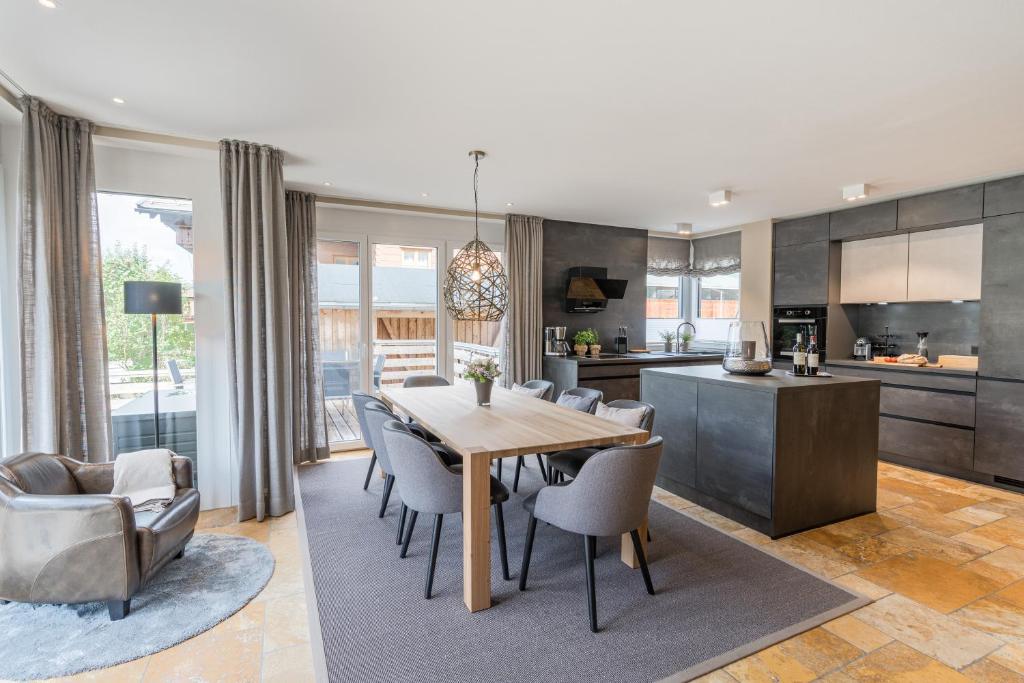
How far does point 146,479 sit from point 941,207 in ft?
21.0

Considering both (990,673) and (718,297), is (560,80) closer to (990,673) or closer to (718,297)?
(990,673)

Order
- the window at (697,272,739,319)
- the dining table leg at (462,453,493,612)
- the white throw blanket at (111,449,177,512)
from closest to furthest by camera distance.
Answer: the dining table leg at (462,453,493,612), the white throw blanket at (111,449,177,512), the window at (697,272,739,319)

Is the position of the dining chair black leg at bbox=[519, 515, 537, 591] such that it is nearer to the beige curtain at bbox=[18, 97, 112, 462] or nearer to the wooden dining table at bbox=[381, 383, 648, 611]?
the wooden dining table at bbox=[381, 383, 648, 611]

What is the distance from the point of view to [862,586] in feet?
8.70

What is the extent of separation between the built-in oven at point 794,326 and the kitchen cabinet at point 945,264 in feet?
2.69

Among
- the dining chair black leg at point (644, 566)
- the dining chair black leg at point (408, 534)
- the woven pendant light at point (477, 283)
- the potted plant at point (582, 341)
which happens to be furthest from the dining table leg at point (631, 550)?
the potted plant at point (582, 341)

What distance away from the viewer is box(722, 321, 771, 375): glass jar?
12.0 feet

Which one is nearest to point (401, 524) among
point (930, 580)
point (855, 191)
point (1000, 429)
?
point (930, 580)

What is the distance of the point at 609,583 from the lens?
2645mm

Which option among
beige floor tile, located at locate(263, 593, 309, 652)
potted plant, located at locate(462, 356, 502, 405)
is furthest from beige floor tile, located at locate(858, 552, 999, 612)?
beige floor tile, located at locate(263, 593, 309, 652)

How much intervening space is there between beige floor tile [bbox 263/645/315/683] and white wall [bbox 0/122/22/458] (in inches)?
88.7

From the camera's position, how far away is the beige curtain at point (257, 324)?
352 centimetres

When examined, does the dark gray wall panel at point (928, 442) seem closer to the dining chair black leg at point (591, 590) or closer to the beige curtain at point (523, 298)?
the beige curtain at point (523, 298)

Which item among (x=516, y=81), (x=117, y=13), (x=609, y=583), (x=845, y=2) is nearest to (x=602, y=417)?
(x=609, y=583)
